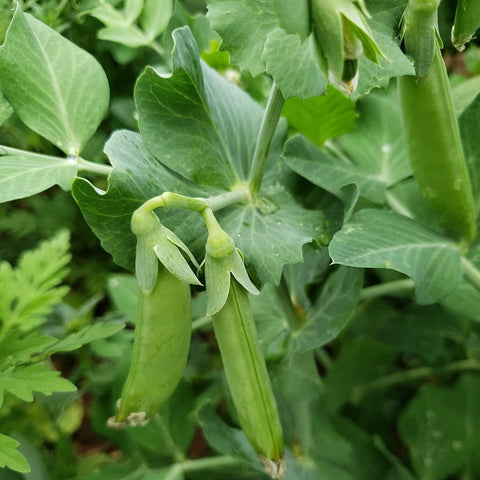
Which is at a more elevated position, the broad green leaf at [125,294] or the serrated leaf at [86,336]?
the serrated leaf at [86,336]

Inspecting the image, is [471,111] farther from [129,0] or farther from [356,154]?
[129,0]

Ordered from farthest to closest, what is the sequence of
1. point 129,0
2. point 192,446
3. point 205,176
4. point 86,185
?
point 192,446
point 129,0
point 205,176
point 86,185

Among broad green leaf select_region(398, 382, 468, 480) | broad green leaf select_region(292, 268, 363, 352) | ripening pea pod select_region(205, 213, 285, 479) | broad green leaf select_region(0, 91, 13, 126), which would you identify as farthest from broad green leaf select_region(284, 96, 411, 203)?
broad green leaf select_region(398, 382, 468, 480)

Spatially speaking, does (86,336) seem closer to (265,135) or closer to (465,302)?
(265,135)

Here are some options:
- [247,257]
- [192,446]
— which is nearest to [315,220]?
[247,257]

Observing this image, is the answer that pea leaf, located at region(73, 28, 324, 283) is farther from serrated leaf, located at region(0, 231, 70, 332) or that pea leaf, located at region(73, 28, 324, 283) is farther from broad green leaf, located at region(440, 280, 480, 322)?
broad green leaf, located at region(440, 280, 480, 322)

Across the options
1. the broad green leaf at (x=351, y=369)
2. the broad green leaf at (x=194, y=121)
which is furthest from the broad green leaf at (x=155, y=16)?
the broad green leaf at (x=351, y=369)

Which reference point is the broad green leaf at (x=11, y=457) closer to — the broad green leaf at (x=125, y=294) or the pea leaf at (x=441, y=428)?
the broad green leaf at (x=125, y=294)
